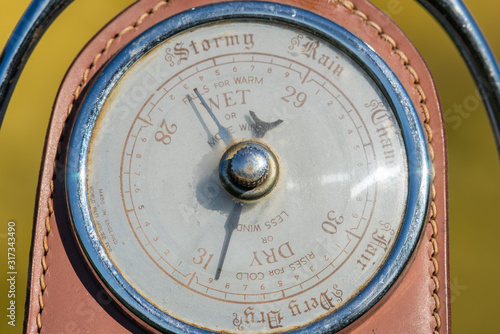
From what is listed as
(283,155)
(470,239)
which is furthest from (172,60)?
(470,239)

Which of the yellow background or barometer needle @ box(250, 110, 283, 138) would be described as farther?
the yellow background

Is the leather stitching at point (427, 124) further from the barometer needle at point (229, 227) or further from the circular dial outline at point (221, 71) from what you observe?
the barometer needle at point (229, 227)

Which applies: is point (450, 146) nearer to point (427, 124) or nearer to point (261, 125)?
point (427, 124)

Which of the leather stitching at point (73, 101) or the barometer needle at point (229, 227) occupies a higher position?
the leather stitching at point (73, 101)

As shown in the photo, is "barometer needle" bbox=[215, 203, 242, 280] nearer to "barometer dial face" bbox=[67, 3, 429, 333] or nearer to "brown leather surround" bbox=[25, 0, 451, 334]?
"barometer dial face" bbox=[67, 3, 429, 333]

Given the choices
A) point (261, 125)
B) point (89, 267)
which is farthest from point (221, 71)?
point (89, 267)

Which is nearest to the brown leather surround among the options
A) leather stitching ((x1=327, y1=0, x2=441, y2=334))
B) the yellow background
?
leather stitching ((x1=327, y1=0, x2=441, y2=334))

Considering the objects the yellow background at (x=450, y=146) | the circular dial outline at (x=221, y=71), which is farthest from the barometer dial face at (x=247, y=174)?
the yellow background at (x=450, y=146)
